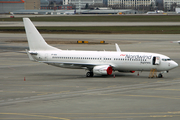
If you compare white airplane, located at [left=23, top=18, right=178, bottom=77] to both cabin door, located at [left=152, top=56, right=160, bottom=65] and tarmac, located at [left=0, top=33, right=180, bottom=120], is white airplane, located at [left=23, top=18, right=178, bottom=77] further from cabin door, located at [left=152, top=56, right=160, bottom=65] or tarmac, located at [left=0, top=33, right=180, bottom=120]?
tarmac, located at [left=0, top=33, right=180, bottom=120]

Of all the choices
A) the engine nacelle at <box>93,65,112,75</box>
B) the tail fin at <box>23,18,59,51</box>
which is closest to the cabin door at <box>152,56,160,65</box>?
the engine nacelle at <box>93,65,112,75</box>

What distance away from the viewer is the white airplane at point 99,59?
48975 millimetres

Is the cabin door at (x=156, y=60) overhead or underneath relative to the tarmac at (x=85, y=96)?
overhead

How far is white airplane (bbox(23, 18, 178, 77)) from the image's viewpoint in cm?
4897

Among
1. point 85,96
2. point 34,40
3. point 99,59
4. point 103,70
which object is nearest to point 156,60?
point 103,70

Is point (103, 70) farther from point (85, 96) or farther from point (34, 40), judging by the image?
point (34, 40)

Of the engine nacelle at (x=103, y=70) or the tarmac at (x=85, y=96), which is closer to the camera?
the tarmac at (x=85, y=96)

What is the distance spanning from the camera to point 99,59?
169ft

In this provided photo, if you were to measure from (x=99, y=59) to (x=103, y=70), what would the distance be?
261cm

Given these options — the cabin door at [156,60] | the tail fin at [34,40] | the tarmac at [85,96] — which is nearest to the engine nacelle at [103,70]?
the tarmac at [85,96]

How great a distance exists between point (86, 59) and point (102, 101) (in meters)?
18.8

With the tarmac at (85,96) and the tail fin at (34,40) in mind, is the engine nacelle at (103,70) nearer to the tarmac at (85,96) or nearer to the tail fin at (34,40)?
the tarmac at (85,96)

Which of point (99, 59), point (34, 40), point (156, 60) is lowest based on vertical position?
point (99, 59)

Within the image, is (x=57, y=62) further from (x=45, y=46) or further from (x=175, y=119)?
(x=175, y=119)
